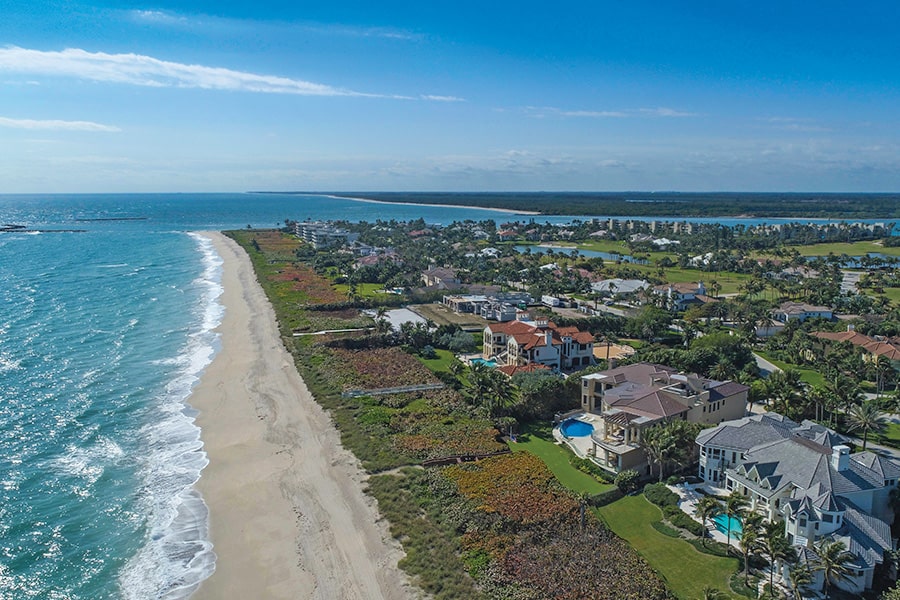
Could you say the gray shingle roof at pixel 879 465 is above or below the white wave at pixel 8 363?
above

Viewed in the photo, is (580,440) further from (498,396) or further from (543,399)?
(498,396)

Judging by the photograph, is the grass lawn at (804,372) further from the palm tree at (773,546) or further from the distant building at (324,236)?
the distant building at (324,236)

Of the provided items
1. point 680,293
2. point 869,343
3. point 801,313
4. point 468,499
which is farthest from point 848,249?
point 468,499

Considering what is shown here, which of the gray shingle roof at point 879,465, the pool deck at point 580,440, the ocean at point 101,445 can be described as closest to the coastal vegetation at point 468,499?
the pool deck at point 580,440

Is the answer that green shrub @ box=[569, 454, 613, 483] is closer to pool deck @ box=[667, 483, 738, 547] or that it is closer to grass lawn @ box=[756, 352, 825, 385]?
pool deck @ box=[667, 483, 738, 547]

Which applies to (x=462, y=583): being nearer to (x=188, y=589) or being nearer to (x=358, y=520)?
(x=358, y=520)

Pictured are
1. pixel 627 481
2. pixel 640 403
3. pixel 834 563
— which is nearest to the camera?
pixel 834 563
